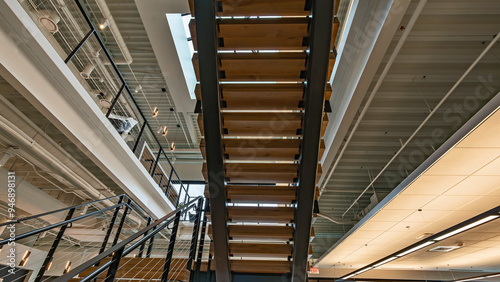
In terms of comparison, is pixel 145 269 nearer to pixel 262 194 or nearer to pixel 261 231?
pixel 261 231

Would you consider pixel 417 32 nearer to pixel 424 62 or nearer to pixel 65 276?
pixel 424 62

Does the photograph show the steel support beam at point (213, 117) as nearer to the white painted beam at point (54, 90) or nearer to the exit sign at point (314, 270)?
the white painted beam at point (54, 90)

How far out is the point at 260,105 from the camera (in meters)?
2.49

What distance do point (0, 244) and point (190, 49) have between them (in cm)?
428

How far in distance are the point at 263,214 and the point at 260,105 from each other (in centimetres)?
151

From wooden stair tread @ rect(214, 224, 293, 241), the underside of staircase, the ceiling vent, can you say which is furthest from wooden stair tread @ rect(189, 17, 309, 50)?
the ceiling vent

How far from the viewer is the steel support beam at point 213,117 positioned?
2.00 meters

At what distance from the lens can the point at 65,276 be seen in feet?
3.22

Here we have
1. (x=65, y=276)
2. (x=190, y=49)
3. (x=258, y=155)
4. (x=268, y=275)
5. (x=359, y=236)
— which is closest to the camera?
(x=65, y=276)

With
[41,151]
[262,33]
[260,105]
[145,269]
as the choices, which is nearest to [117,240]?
[145,269]

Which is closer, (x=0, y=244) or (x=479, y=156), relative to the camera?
(x=0, y=244)

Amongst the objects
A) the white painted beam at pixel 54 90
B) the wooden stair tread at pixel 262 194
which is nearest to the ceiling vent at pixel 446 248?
the wooden stair tread at pixel 262 194

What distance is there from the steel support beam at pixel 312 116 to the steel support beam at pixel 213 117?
870 millimetres

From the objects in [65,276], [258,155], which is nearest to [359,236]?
[258,155]
